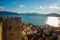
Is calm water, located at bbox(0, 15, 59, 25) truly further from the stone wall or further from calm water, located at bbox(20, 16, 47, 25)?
the stone wall

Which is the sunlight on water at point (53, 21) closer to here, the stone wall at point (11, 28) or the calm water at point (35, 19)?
the calm water at point (35, 19)

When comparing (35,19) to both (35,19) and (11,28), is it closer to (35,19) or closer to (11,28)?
(35,19)

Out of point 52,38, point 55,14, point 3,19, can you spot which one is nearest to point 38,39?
point 52,38

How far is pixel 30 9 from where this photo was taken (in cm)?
223

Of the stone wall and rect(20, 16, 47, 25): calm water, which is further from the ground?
rect(20, 16, 47, 25): calm water

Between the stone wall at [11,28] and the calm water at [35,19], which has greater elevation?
the calm water at [35,19]

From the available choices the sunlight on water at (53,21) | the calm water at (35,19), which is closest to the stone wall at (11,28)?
the calm water at (35,19)

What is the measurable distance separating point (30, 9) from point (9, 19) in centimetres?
33

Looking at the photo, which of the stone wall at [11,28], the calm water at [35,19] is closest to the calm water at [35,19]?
the calm water at [35,19]

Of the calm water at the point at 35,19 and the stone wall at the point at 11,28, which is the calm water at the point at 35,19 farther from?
the stone wall at the point at 11,28

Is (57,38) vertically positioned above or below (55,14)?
below

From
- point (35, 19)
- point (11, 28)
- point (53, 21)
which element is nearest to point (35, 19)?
point (35, 19)

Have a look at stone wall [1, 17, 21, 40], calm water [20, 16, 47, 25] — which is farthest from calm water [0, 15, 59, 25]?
stone wall [1, 17, 21, 40]

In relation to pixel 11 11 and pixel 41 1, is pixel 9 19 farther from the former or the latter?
pixel 41 1
